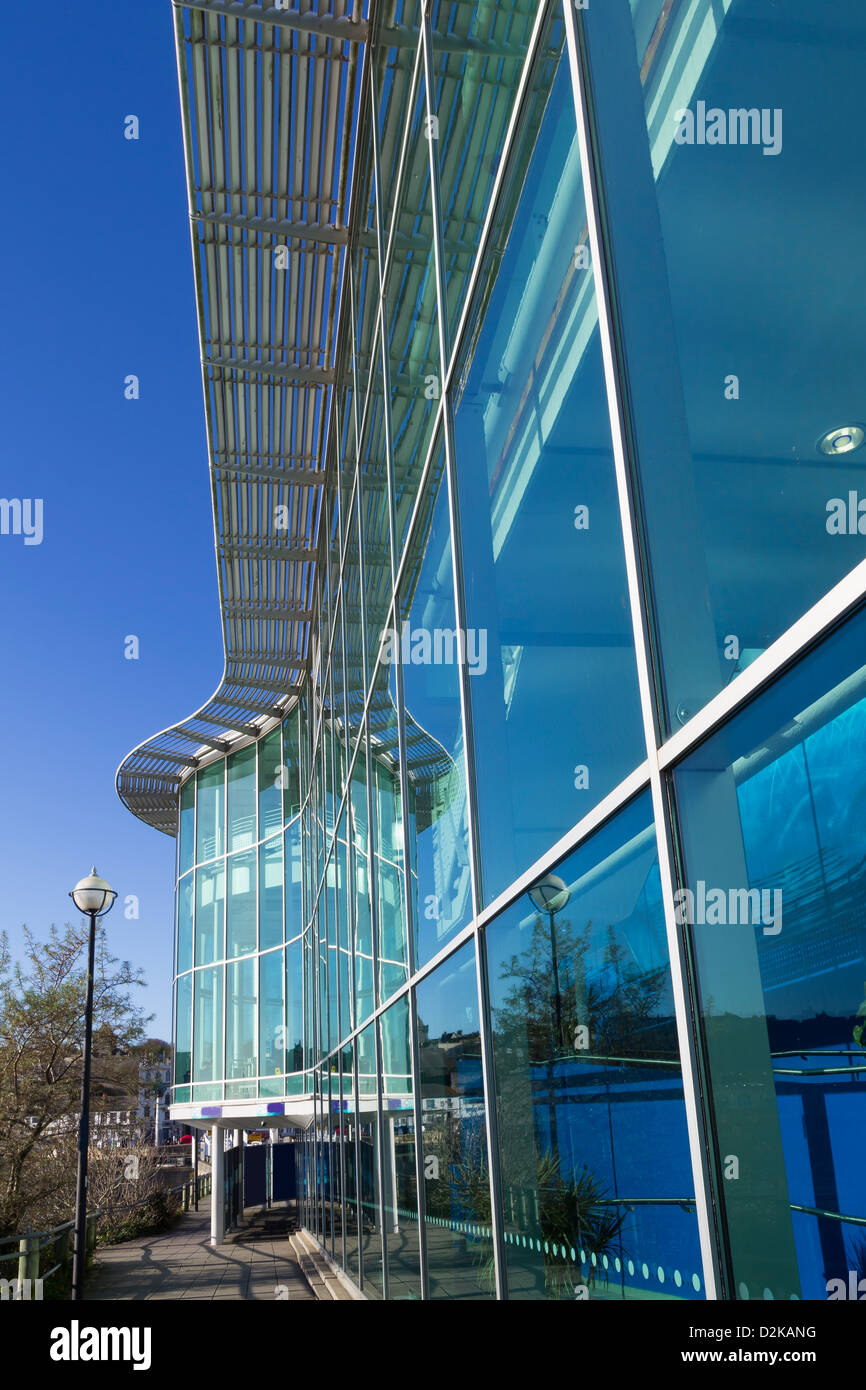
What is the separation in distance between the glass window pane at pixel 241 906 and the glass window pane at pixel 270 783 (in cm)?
84

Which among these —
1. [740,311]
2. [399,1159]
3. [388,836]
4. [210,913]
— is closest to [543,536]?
[740,311]

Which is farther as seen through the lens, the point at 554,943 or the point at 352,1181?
the point at 352,1181

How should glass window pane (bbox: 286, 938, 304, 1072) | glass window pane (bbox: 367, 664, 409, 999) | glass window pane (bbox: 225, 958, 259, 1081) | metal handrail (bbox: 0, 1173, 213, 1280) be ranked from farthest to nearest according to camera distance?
glass window pane (bbox: 225, 958, 259, 1081) < glass window pane (bbox: 286, 938, 304, 1072) < metal handrail (bbox: 0, 1173, 213, 1280) < glass window pane (bbox: 367, 664, 409, 999)

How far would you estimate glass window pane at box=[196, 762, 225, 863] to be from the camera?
2663 cm

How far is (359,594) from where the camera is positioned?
11.2 meters

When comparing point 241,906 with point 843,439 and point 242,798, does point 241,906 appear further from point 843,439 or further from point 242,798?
point 843,439

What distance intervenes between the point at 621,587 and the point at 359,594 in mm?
8516

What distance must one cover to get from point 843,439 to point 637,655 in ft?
3.24

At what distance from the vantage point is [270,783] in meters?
25.6

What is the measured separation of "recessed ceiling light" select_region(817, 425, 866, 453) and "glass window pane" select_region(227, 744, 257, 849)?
24469 mm

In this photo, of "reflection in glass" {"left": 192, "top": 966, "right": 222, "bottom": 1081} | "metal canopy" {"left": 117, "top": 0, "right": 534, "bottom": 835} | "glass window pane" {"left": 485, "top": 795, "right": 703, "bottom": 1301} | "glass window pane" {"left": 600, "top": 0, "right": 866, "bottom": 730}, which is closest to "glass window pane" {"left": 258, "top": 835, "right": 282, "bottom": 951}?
"reflection in glass" {"left": 192, "top": 966, "right": 222, "bottom": 1081}

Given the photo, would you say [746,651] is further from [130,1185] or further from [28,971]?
[130,1185]

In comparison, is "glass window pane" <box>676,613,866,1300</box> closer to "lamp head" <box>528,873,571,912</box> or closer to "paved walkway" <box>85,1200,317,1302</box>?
"lamp head" <box>528,873,571,912</box>

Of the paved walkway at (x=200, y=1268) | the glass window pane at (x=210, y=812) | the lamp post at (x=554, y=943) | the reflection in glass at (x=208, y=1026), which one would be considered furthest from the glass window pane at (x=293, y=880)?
the lamp post at (x=554, y=943)
